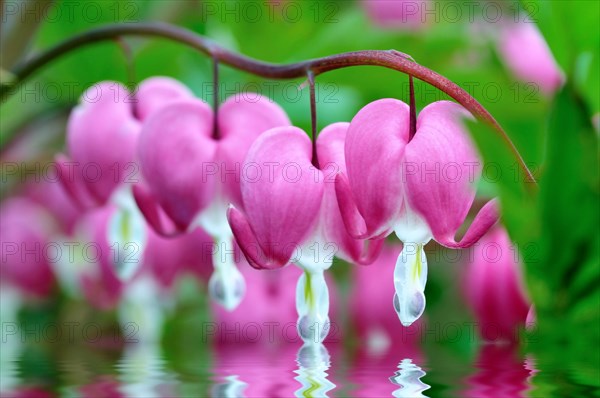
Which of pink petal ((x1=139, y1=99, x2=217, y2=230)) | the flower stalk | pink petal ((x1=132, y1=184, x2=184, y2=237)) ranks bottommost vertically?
pink petal ((x1=132, y1=184, x2=184, y2=237))

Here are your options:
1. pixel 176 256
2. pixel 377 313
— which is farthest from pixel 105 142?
pixel 377 313

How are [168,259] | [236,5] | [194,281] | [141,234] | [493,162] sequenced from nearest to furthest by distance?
[493,162] < [141,234] < [168,259] < [236,5] < [194,281]

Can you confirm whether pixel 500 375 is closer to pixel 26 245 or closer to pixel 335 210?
pixel 335 210

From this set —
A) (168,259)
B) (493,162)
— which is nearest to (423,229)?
(493,162)

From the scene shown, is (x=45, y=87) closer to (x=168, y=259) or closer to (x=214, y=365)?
(x=168, y=259)

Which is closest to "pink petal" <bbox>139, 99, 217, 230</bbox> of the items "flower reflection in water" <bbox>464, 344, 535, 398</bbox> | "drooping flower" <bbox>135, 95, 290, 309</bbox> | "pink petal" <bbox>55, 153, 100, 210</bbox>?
"drooping flower" <bbox>135, 95, 290, 309</bbox>

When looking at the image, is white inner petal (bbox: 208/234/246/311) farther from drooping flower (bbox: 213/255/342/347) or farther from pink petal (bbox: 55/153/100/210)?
drooping flower (bbox: 213/255/342/347)

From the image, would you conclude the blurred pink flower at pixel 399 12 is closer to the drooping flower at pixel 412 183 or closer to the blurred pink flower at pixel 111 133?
the blurred pink flower at pixel 111 133
